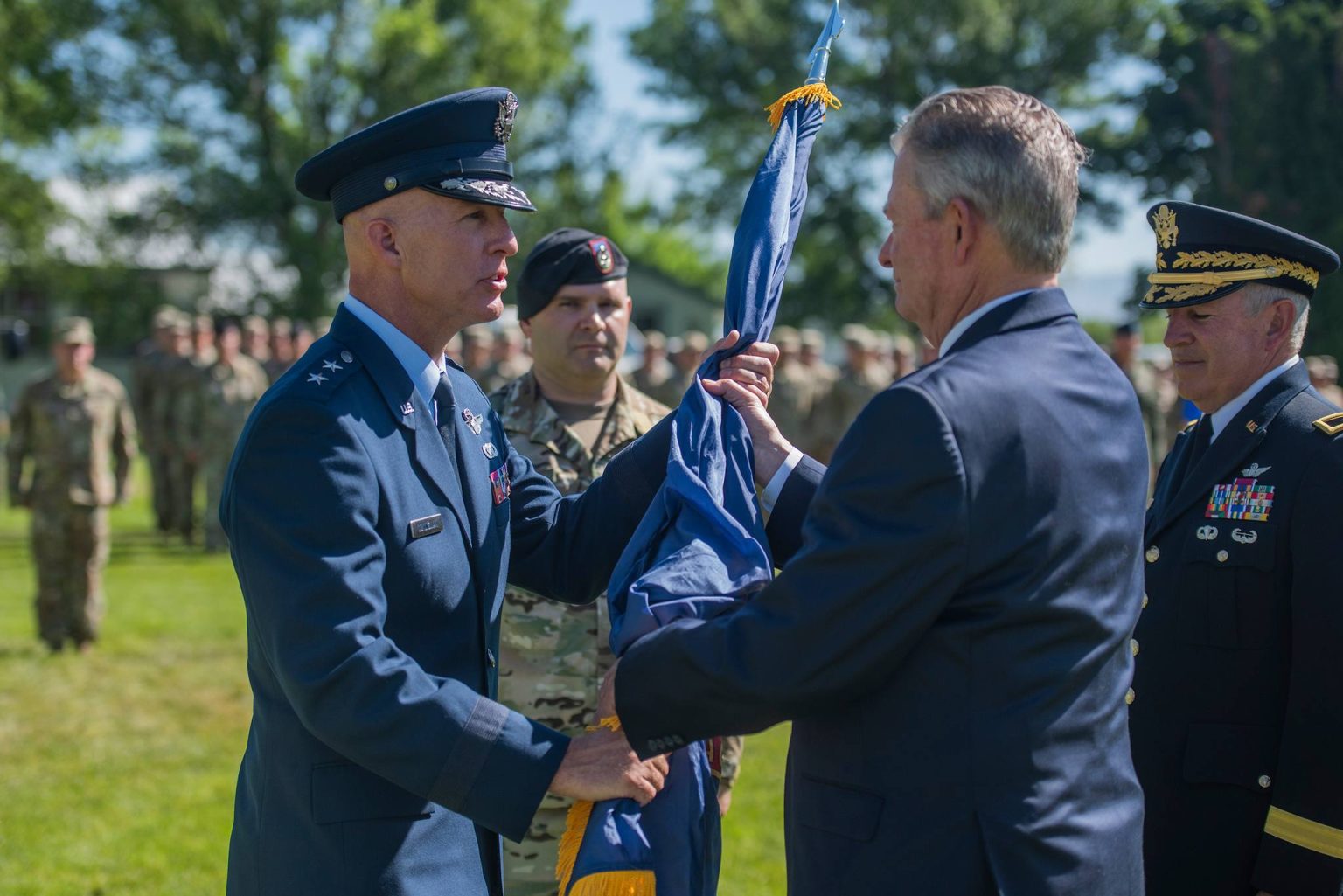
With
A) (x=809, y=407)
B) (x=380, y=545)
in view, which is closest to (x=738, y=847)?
(x=380, y=545)

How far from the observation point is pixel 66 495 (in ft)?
33.3

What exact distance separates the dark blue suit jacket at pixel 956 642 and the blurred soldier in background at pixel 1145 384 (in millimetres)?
10879

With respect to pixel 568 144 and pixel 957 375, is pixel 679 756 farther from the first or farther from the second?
pixel 568 144

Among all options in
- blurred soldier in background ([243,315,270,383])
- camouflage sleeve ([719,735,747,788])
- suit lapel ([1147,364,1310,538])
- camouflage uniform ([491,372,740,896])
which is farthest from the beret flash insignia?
blurred soldier in background ([243,315,270,383])

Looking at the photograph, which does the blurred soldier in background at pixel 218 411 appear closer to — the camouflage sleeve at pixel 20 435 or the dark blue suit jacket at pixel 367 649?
the camouflage sleeve at pixel 20 435

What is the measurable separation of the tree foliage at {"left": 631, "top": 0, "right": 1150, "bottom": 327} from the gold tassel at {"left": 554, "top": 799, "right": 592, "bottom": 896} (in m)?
27.8

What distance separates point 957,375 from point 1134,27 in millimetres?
30502

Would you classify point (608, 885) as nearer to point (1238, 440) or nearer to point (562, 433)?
point (1238, 440)

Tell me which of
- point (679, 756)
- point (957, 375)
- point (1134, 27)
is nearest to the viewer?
point (957, 375)

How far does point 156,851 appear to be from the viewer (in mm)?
5848

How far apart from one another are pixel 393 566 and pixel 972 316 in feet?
3.84

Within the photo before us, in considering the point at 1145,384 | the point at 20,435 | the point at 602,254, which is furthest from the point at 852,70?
the point at 602,254

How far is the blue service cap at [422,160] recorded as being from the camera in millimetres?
2637

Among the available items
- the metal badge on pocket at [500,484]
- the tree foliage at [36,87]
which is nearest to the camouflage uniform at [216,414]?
the metal badge on pocket at [500,484]
